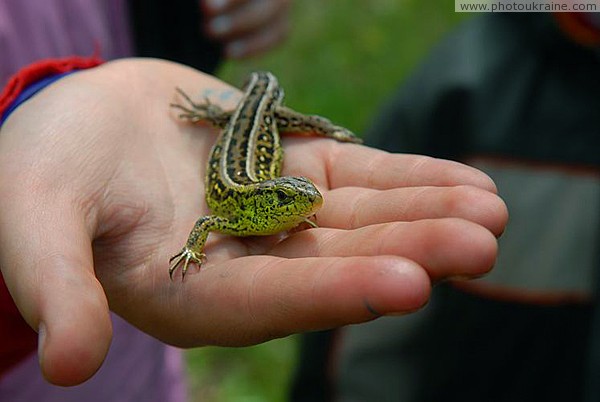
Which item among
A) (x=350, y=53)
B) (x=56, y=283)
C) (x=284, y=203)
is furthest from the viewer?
(x=350, y=53)

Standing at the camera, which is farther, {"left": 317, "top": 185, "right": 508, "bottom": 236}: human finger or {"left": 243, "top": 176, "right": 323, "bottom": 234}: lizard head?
{"left": 243, "top": 176, "right": 323, "bottom": 234}: lizard head

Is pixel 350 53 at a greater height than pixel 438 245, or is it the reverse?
pixel 438 245

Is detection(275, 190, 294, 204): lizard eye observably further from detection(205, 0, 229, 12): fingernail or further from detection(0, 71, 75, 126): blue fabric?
detection(205, 0, 229, 12): fingernail

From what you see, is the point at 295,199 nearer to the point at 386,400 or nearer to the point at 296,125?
the point at 296,125

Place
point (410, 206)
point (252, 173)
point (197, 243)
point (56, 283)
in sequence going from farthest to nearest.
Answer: point (252, 173)
point (197, 243)
point (410, 206)
point (56, 283)

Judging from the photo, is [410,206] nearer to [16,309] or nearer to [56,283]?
[56,283]

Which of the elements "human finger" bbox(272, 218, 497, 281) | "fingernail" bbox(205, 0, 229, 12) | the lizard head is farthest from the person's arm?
"fingernail" bbox(205, 0, 229, 12)

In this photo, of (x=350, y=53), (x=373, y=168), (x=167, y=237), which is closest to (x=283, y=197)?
(x=373, y=168)
